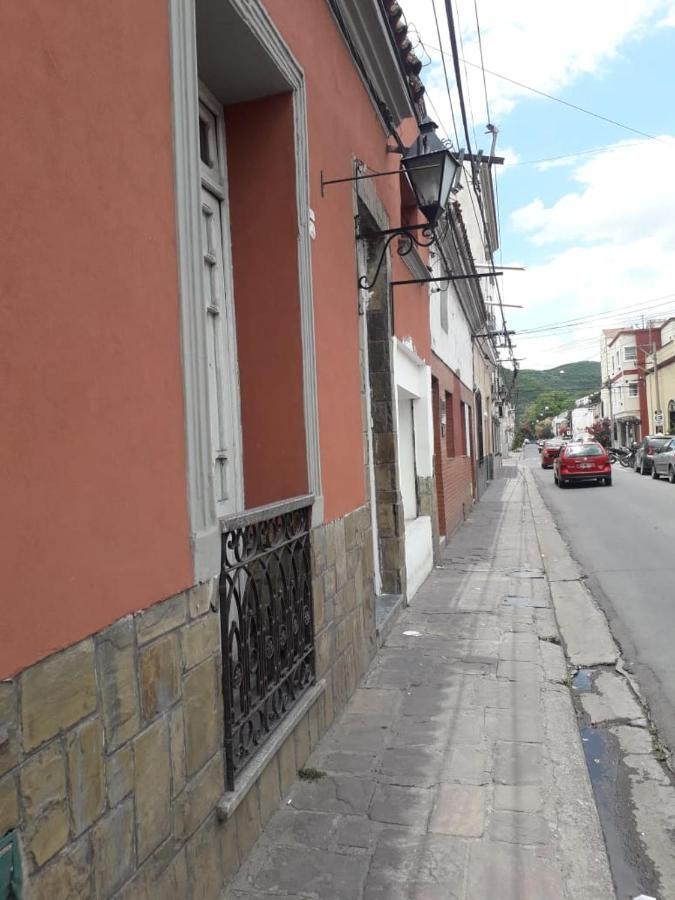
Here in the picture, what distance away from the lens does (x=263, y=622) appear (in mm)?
3117

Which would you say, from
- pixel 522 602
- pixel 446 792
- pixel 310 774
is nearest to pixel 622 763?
pixel 446 792

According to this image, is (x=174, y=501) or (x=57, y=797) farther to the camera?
(x=174, y=501)

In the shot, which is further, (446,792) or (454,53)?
(454,53)

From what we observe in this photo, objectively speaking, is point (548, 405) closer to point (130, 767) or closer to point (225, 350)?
point (225, 350)

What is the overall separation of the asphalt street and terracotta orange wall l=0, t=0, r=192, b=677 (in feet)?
11.5

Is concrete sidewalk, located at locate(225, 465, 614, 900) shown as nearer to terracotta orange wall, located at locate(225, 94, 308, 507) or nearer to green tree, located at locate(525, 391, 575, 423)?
terracotta orange wall, located at locate(225, 94, 308, 507)

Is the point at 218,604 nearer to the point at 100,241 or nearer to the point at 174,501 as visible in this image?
the point at 174,501

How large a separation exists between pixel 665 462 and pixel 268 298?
2179cm

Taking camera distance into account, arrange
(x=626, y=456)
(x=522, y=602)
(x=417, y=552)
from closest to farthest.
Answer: (x=522, y=602)
(x=417, y=552)
(x=626, y=456)

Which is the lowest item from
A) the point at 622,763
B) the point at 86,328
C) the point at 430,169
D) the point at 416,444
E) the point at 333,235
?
the point at 622,763

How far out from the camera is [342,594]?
443 centimetres

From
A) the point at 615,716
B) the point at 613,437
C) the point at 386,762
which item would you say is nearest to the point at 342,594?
the point at 386,762

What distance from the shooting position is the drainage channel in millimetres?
2742

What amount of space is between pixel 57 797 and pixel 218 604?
101 centimetres
